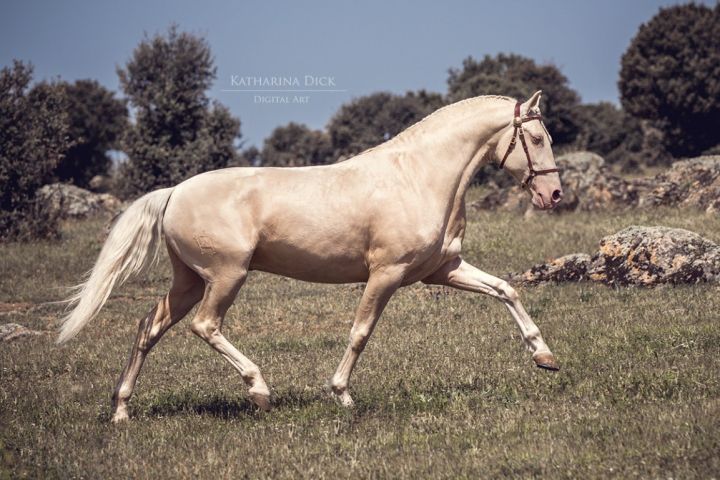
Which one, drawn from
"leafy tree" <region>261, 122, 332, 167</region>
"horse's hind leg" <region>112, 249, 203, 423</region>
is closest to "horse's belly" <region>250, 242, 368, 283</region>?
"horse's hind leg" <region>112, 249, 203, 423</region>

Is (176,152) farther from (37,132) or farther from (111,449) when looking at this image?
(111,449)

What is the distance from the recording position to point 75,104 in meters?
63.4

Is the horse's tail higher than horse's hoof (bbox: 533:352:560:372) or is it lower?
higher

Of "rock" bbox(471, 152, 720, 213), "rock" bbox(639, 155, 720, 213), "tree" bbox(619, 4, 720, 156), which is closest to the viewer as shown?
"rock" bbox(639, 155, 720, 213)

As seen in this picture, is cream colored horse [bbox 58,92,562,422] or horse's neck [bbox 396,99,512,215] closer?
cream colored horse [bbox 58,92,562,422]

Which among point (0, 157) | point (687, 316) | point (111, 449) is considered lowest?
point (111, 449)

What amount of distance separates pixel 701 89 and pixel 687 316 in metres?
45.9

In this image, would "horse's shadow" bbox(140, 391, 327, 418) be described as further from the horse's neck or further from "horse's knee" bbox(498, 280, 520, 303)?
the horse's neck

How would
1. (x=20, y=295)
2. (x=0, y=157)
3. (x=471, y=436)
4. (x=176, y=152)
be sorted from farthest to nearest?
(x=176, y=152) < (x=0, y=157) < (x=20, y=295) < (x=471, y=436)

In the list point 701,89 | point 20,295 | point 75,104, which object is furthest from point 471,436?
point 75,104

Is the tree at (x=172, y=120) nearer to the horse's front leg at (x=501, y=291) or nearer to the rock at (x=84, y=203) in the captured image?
the rock at (x=84, y=203)

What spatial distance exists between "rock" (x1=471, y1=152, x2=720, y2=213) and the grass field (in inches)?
422

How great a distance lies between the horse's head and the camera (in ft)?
→ 29.7

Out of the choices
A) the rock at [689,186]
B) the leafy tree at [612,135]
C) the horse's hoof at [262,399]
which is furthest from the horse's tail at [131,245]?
the leafy tree at [612,135]
